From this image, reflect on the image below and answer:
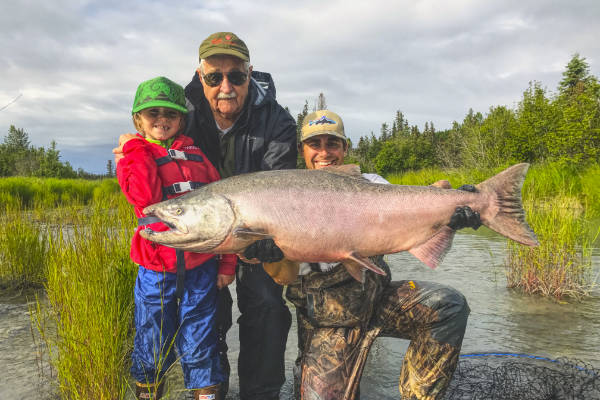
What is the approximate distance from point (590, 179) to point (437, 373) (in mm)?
16079

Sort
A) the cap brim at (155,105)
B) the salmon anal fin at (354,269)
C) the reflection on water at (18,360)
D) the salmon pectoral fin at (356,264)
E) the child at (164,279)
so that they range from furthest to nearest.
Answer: the reflection on water at (18,360)
the cap brim at (155,105)
the child at (164,279)
the salmon anal fin at (354,269)
the salmon pectoral fin at (356,264)

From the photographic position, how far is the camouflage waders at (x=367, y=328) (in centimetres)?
335

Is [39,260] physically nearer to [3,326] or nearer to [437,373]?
[3,326]

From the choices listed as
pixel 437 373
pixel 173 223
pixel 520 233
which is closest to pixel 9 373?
pixel 173 223

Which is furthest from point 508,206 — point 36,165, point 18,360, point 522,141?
point 36,165

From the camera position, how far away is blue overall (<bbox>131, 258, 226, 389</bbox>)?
3041 millimetres

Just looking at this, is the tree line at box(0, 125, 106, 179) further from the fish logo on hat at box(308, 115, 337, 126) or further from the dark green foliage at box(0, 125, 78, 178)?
the fish logo on hat at box(308, 115, 337, 126)

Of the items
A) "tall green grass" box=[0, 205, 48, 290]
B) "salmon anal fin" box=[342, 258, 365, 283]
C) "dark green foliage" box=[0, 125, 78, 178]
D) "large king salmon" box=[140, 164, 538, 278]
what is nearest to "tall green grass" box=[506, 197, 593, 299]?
"large king salmon" box=[140, 164, 538, 278]

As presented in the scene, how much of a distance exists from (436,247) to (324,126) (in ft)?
5.18

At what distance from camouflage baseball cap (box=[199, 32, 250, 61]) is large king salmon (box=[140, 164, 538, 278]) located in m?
1.32

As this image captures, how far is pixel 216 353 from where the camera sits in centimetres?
314

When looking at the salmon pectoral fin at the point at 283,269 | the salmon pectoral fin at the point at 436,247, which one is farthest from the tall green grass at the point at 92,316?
the salmon pectoral fin at the point at 436,247

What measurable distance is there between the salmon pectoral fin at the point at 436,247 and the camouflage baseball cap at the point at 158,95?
2.22 meters

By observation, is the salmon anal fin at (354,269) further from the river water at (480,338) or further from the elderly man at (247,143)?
the river water at (480,338)
